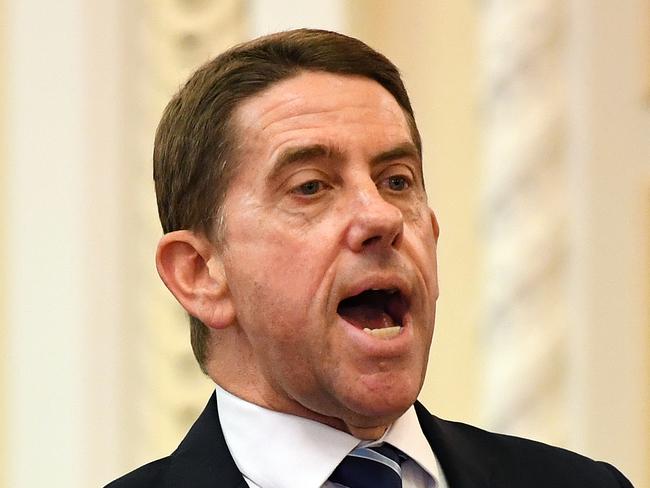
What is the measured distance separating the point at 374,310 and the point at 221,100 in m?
0.38

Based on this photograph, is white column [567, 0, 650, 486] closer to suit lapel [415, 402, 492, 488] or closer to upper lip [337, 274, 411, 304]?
suit lapel [415, 402, 492, 488]

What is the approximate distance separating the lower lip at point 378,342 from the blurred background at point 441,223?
5.41ft

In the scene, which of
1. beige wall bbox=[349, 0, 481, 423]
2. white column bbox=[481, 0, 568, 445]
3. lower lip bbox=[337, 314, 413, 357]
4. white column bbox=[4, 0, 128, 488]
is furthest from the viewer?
beige wall bbox=[349, 0, 481, 423]

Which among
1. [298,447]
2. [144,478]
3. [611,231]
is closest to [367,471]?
[298,447]

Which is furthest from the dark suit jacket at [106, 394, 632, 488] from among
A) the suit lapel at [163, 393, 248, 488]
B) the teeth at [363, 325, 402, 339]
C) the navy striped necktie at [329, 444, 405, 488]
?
the teeth at [363, 325, 402, 339]

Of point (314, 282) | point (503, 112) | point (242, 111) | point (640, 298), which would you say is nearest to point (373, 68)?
point (242, 111)

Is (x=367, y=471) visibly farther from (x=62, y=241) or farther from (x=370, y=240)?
(x=62, y=241)

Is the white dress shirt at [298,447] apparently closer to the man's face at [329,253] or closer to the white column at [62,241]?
the man's face at [329,253]

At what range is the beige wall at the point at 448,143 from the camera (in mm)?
3773

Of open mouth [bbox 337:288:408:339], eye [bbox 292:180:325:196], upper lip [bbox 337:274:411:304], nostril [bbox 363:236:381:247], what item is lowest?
open mouth [bbox 337:288:408:339]

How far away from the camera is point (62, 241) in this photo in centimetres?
371

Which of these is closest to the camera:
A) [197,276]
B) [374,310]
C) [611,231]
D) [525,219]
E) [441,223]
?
[374,310]

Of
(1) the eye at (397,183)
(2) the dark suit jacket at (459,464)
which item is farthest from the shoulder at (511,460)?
(1) the eye at (397,183)

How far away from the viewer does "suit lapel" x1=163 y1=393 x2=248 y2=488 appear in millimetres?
1998
